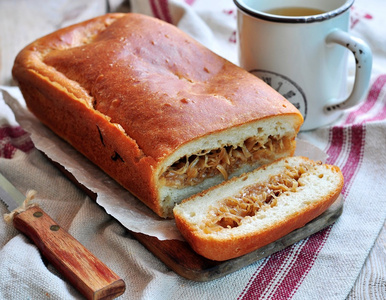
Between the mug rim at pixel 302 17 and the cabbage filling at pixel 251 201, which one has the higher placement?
the mug rim at pixel 302 17

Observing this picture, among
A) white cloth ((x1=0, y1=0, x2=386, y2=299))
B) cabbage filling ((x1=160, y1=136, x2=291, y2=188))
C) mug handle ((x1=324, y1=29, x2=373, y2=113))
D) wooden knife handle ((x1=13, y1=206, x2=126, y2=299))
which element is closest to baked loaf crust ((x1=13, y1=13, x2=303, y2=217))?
cabbage filling ((x1=160, y1=136, x2=291, y2=188))

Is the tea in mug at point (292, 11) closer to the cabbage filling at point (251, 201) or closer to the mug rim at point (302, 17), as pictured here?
the mug rim at point (302, 17)

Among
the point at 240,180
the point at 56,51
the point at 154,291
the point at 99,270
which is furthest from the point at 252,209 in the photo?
the point at 56,51

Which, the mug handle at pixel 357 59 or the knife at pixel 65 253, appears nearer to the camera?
the knife at pixel 65 253

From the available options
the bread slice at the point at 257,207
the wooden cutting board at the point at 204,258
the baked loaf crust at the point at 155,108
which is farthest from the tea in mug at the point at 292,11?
the wooden cutting board at the point at 204,258

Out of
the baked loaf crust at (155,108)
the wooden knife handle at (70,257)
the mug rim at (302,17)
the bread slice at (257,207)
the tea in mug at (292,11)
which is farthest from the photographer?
the tea in mug at (292,11)

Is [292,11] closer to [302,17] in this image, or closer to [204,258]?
[302,17]
